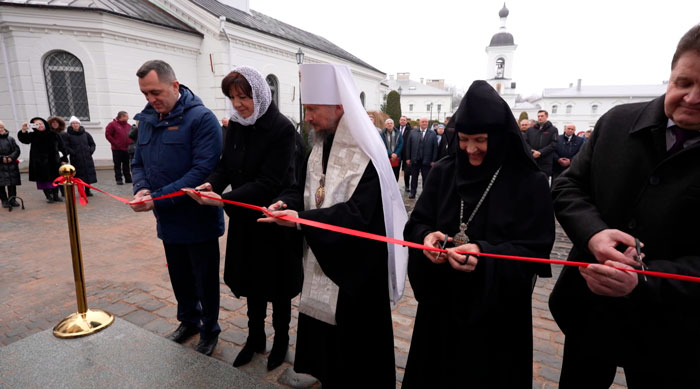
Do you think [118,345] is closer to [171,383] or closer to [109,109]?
[171,383]

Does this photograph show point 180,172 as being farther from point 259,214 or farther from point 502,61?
point 502,61

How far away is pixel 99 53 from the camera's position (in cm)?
1319

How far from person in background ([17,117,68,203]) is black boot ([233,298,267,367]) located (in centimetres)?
790

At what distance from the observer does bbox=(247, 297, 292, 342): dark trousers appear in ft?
9.21

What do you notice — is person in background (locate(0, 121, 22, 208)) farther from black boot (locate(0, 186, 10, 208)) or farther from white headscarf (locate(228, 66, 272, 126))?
white headscarf (locate(228, 66, 272, 126))

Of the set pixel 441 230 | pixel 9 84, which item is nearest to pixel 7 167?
pixel 9 84

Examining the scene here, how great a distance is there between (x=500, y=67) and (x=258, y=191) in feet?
231

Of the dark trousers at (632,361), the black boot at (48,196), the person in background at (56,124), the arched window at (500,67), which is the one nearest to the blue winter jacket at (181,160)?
the dark trousers at (632,361)

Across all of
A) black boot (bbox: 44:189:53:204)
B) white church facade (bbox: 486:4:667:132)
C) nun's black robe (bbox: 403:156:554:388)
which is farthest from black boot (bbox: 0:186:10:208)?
white church facade (bbox: 486:4:667:132)

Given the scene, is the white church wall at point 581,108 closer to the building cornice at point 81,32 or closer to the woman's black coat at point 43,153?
the building cornice at point 81,32

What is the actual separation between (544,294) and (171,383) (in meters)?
4.02

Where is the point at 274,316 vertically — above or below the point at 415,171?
below

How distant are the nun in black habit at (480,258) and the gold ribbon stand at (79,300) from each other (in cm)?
236

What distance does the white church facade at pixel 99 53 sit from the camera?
41.5 ft
